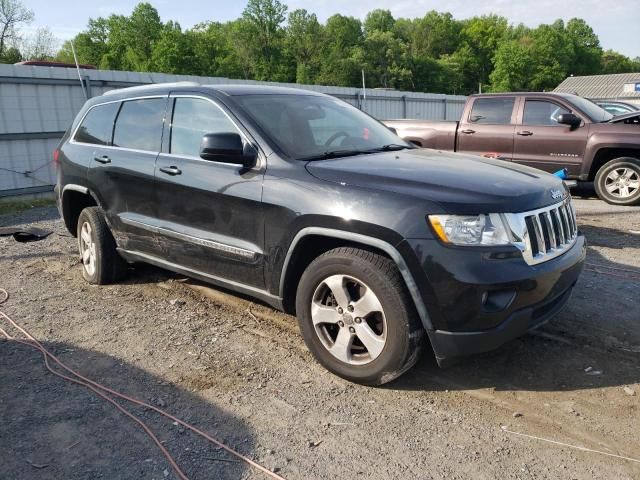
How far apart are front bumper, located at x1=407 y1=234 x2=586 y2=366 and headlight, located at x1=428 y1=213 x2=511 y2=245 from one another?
6 cm

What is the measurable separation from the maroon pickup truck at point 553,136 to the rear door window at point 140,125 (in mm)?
6432

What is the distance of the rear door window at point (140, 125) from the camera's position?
4.37 m

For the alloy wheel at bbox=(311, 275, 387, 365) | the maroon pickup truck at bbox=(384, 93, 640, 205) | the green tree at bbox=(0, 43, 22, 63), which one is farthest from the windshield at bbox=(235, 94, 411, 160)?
the green tree at bbox=(0, 43, 22, 63)

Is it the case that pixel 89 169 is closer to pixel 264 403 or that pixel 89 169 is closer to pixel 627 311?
pixel 264 403

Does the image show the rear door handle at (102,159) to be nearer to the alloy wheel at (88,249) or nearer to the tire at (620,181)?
the alloy wheel at (88,249)

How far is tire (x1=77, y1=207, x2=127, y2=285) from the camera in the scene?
4.98 m

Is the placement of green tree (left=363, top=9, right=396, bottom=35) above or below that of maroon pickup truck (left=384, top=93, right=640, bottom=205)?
above

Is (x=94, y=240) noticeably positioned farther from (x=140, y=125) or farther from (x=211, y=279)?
(x=211, y=279)

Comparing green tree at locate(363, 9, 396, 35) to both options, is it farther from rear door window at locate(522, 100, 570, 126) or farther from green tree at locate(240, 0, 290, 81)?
rear door window at locate(522, 100, 570, 126)

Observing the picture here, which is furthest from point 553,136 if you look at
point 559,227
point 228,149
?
point 228,149

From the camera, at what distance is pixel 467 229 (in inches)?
111

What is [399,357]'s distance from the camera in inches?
118

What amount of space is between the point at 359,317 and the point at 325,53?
89.0m

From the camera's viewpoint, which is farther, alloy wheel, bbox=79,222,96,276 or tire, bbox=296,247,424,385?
alloy wheel, bbox=79,222,96,276
